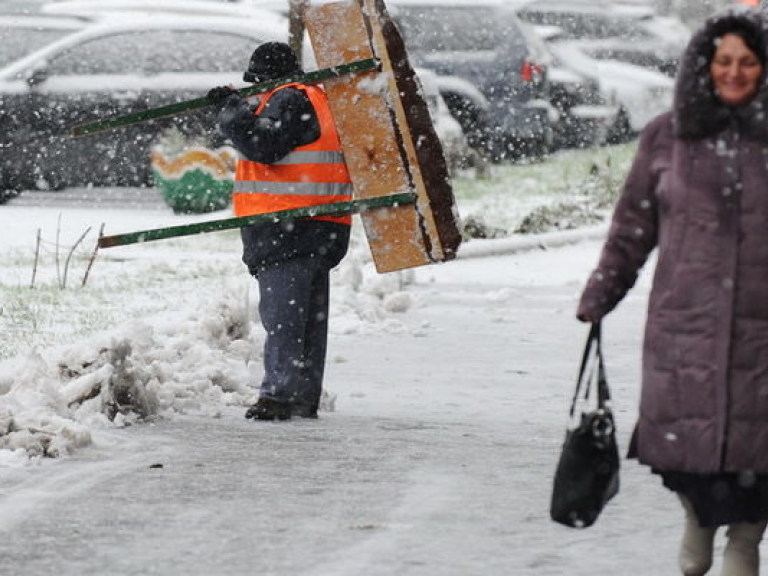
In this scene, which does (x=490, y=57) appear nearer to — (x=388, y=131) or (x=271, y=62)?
(x=271, y=62)

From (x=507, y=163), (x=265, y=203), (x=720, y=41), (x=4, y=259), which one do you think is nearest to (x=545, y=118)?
(x=507, y=163)

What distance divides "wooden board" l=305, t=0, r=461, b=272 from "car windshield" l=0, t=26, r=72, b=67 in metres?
12.4

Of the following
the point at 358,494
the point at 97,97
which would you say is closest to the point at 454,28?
the point at 97,97

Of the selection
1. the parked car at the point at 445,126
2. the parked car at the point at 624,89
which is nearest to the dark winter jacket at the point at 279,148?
the parked car at the point at 445,126

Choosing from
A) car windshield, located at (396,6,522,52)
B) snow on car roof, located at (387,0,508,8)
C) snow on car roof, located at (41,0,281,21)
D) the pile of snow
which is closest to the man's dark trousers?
the pile of snow

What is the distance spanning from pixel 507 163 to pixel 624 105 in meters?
2.90

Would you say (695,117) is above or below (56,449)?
above

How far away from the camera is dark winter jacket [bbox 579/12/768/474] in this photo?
474 cm

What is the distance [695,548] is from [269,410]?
310cm

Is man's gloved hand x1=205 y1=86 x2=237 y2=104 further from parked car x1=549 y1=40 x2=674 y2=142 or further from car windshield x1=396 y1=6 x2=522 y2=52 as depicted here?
parked car x1=549 y1=40 x2=674 y2=142

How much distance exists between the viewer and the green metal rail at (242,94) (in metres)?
7.32

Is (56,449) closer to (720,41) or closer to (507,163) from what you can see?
(720,41)

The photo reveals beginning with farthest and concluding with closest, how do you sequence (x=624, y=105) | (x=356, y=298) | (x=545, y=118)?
1. (x=624, y=105)
2. (x=545, y=118)
3. (x=356, y=298)

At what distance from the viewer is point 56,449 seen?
6902mm
